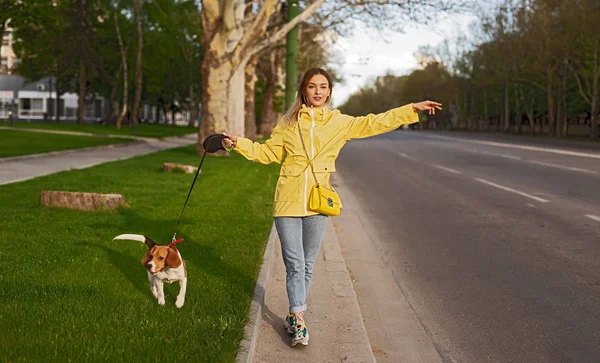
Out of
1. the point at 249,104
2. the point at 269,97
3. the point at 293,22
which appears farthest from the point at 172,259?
the point at 269,97

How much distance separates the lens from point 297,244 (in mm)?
5574

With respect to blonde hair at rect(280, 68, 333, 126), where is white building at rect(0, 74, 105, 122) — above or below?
above

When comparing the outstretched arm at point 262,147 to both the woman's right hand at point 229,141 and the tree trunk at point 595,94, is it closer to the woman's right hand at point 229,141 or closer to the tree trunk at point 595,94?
the woman's right hand at point 229,141

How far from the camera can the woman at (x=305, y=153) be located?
553 centimetres

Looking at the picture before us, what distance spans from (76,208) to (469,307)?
21.3 ft

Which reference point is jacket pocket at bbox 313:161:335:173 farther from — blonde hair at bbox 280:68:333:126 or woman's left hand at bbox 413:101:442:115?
woman's left hand at bbox 413:101:442:115

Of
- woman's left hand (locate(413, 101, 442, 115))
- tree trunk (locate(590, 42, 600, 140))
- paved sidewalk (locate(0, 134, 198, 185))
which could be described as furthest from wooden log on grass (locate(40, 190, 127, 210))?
tree trunk (locate(590, 42, 600, 140))

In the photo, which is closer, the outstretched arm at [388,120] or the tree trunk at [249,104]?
the outstretched arm at [388,120]

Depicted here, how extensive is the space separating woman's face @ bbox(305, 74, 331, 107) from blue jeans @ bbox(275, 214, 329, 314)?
0.76 m

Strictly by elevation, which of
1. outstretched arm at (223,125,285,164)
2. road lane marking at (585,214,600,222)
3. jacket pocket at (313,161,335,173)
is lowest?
road lane marking at (585,214,600,222)

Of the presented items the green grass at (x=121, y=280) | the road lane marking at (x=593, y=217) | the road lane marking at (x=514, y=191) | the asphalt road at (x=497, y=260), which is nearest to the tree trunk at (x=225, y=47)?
the asphalt road at (x=497, y=260)

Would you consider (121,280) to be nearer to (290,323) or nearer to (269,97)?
(290,323)

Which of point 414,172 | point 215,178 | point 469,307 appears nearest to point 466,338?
point 469,307

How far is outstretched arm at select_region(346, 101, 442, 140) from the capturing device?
18.4 ft
